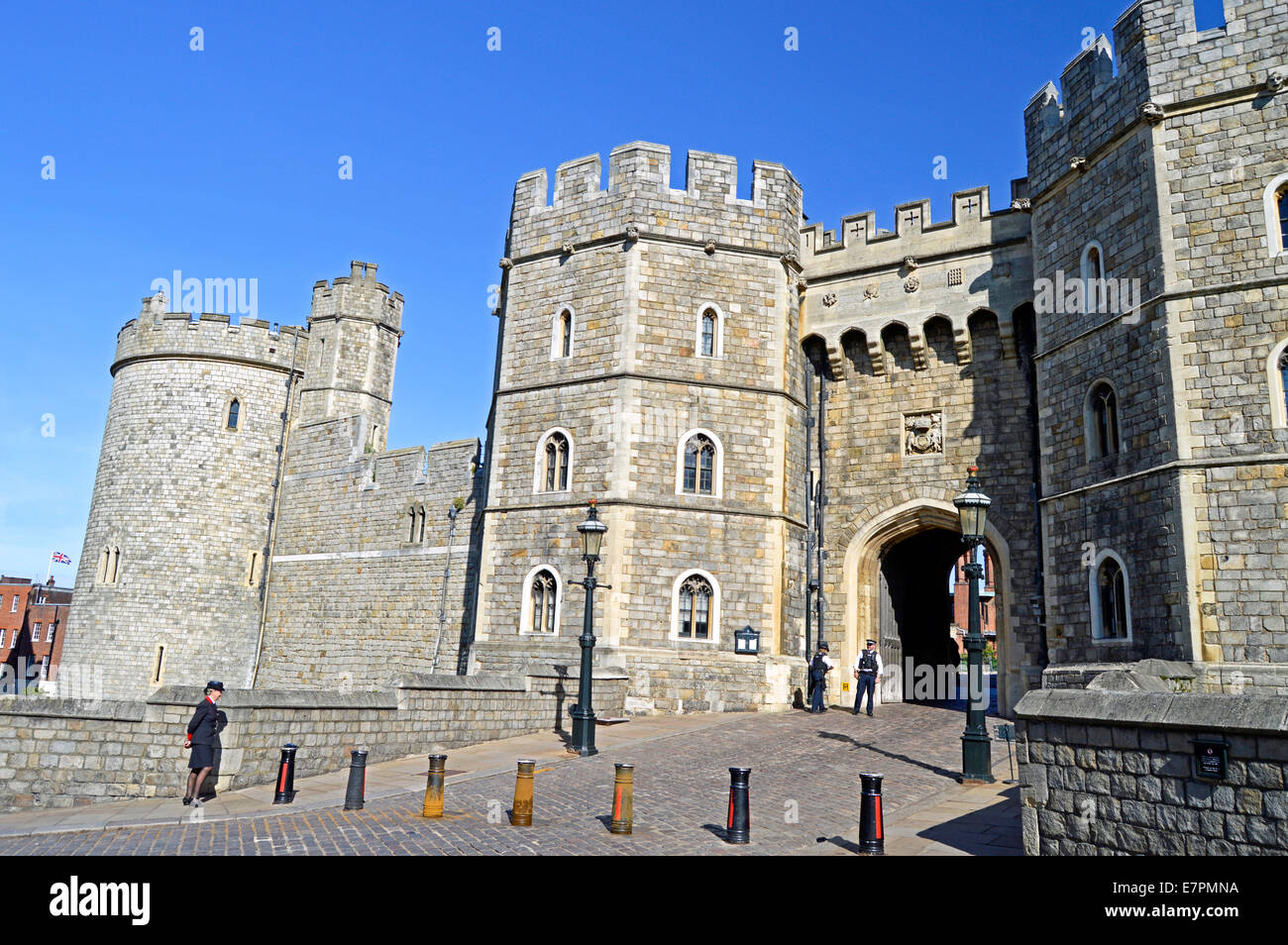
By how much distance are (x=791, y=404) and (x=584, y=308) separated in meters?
4.78

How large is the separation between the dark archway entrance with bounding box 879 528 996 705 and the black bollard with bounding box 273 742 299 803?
43.3 feet

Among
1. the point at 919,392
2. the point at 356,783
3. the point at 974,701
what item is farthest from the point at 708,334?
the point at 356,783

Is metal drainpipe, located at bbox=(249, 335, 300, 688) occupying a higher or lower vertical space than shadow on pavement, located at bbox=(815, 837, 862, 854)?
higher

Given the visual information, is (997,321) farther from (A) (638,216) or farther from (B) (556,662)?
(B) (556,662)

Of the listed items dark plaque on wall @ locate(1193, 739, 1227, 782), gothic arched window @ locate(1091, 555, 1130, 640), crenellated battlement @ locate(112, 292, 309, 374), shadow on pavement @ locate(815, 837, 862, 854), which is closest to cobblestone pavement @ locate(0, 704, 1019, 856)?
shadow on pavement @ locate(815, 837, 862, 854)

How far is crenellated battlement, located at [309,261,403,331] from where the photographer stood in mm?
30828

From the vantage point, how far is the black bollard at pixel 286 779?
10.4 meters

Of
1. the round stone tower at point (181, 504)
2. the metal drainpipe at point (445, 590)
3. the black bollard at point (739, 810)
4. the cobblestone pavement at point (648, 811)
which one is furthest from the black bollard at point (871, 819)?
the round stone tower at point (181, 504)

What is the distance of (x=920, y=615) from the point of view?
22.8 m

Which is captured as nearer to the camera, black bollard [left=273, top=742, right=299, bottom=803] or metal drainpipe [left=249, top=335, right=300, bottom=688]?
black bollard [left=273, top=742, right=299, bottom=803]

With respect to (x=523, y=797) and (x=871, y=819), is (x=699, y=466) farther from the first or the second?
(x=871, y=819)

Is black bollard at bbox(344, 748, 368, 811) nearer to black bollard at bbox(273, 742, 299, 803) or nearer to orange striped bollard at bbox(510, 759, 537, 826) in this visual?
black bollard at bbox(273, 742, 299, 803)

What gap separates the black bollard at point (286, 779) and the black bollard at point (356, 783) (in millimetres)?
886

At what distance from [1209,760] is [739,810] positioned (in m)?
3.81
